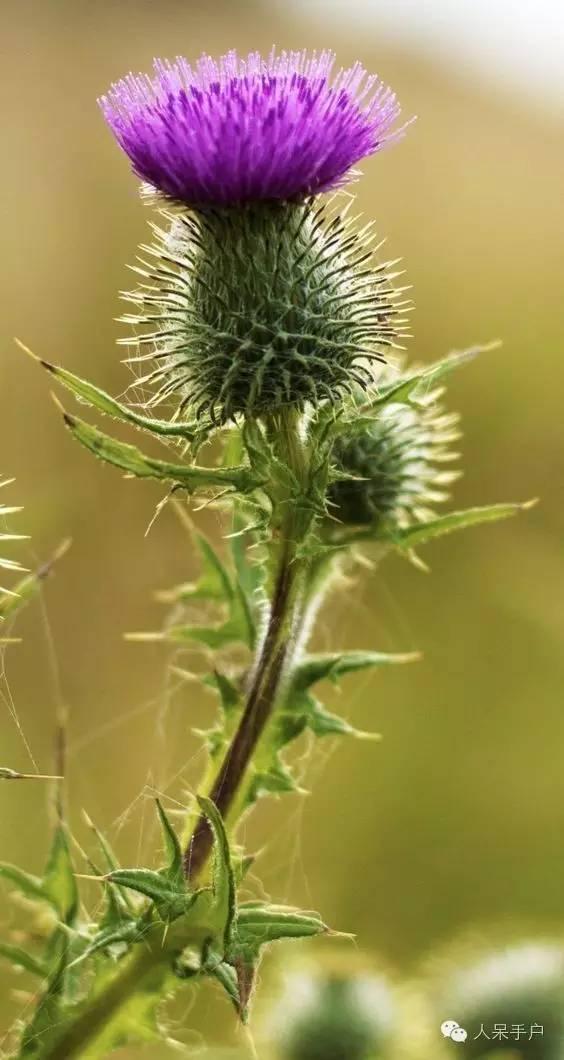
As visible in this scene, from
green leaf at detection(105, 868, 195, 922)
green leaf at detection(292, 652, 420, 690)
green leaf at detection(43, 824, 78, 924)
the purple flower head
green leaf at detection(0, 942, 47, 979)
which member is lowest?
green leaf at detection(0, 942, 47, 979)

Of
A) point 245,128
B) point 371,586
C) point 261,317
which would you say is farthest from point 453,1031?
point 371,586

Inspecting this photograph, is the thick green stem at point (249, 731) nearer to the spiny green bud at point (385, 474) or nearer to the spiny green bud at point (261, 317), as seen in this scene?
the spiny green bud at point (261, 317)

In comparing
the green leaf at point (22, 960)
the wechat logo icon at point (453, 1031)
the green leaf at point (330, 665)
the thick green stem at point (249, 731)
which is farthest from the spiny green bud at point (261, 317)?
the wechat logo icon at point (453, 1031)

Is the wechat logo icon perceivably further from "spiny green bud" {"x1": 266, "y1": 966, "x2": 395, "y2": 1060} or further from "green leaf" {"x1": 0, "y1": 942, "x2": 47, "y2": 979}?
"green leaf" {"x1": 0, "y1": 942, "x2": 47, "y2": 979}

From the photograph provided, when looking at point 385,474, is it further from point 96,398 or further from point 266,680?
point 96,398

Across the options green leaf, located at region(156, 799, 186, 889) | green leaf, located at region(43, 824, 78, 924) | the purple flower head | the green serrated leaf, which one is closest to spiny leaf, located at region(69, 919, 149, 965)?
green leaf, located at region(156, 799, 186, 889)
